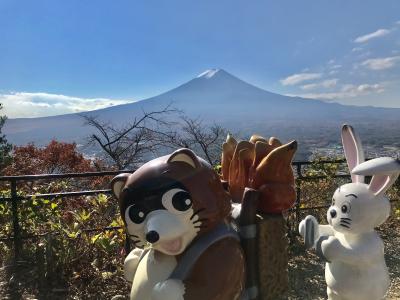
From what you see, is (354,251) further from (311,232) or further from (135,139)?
(135,139)

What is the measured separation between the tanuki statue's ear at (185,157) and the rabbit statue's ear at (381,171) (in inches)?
47.5

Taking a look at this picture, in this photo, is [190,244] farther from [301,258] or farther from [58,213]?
[301,258]

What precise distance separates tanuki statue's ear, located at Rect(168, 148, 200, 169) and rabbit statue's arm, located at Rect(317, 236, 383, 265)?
1250mm

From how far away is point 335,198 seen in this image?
9.90 feet

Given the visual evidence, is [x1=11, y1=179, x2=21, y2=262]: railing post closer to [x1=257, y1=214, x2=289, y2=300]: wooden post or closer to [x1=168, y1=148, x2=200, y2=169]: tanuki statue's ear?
[x1=168, y1=148, x2=200, y2=169]: tanuki statue's ear

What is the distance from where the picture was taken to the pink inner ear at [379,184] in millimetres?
2871

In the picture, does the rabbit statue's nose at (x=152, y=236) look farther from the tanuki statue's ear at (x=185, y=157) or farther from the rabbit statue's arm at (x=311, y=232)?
the rabbit statue's arm at (x=311, y=232)

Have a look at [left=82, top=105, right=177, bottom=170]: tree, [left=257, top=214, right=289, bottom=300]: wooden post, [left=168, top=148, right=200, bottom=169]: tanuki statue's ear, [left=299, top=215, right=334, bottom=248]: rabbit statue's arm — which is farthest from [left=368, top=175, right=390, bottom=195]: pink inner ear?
[left=82, top=105, right=177, bottom=170]: tree

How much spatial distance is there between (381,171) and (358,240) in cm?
52

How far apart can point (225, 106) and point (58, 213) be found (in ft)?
365

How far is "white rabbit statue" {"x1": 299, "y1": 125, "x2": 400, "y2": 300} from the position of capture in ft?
9.39

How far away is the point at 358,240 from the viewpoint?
2893mm

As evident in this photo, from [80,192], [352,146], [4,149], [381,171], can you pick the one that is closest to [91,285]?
[80,192]

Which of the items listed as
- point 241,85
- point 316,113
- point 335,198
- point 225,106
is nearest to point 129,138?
point 335,198
